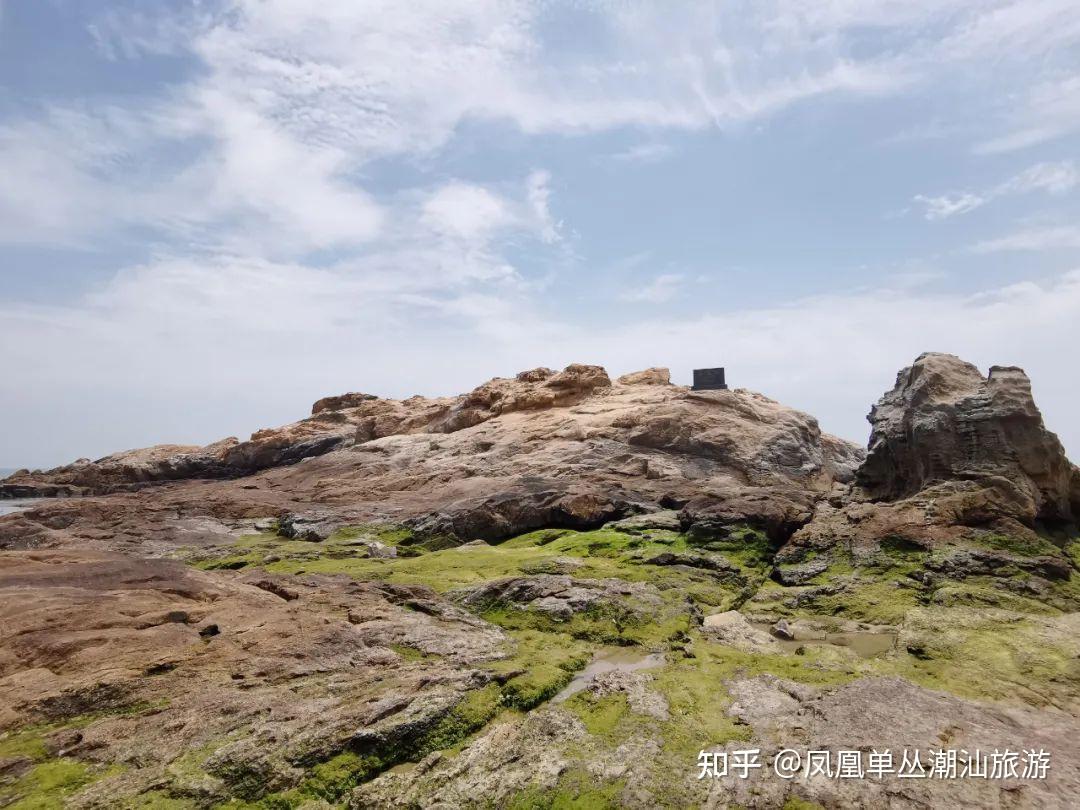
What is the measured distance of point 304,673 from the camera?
48.4 feet

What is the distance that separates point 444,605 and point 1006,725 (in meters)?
14.6

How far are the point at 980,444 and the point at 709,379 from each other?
2752 centimetres

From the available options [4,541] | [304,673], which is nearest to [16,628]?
[304,673]

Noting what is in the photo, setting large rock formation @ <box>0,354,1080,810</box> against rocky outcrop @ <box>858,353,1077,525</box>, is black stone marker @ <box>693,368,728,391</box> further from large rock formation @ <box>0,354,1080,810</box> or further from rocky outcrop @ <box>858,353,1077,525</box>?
rocky outcrop @ <box>858,353,1077,525</box>

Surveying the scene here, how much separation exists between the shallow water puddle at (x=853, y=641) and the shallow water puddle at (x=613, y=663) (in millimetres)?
4387

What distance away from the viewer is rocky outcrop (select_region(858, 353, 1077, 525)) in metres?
27.6

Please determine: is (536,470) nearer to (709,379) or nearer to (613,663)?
(709,379)

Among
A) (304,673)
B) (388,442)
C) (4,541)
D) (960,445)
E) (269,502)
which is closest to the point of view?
(304,673)

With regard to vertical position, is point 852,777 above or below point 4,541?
below

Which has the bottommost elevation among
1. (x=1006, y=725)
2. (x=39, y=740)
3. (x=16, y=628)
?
(x=1006, y=725)

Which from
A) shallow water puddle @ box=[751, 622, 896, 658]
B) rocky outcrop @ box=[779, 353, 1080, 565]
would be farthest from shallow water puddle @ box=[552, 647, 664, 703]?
rocky outcrop @ box=[779, 353, 1080, 565]

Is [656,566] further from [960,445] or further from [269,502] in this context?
[269,502]

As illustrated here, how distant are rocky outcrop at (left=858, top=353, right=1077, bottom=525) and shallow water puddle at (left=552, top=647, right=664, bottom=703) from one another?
59.1 ft

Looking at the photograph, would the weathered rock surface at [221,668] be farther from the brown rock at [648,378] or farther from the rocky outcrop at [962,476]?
the brown rock at [648,378]
